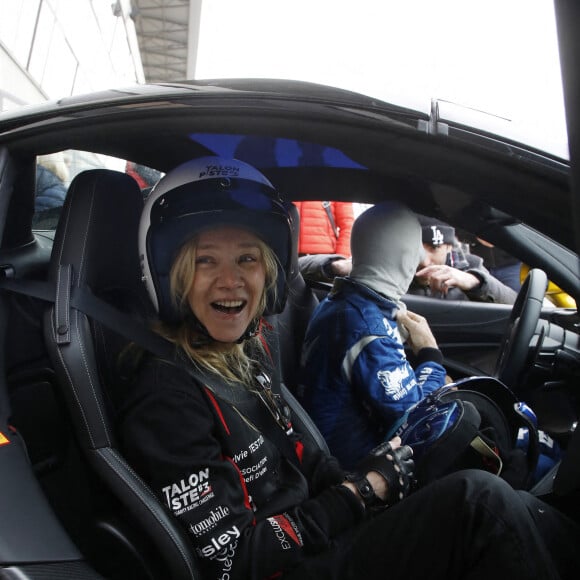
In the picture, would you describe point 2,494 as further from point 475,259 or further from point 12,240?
point 475,259

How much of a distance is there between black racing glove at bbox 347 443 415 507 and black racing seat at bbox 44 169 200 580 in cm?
43

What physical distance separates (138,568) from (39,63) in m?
6.25

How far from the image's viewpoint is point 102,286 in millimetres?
1209

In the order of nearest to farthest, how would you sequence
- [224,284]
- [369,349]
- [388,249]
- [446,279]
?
1. [224,284]
2. [369,349]
3. [388,249]
4. [446,279]

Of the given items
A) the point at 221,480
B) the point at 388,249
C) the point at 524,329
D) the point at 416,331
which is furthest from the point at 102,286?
the point at 524,329

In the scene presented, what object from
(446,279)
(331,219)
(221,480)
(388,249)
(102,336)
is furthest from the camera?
(331,219)

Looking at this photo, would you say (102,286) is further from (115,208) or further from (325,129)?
(325,129)

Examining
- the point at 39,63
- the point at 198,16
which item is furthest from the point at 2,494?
the point at 198,16

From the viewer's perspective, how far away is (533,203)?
0.84 m

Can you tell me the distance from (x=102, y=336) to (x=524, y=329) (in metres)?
1.31

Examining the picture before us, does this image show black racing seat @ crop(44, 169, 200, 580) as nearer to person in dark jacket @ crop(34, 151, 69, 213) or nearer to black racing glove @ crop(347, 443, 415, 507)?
person in dark jacket @ crop(34, 151, 69, 213)

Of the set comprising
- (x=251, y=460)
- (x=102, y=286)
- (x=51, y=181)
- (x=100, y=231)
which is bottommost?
(x=251, y=460)

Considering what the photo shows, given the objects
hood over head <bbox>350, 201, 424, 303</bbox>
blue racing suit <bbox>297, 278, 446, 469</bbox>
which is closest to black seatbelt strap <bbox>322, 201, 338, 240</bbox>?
hood over head <bbox>350, 201, 424, 303</bbox>

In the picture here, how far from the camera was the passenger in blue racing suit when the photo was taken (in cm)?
169
